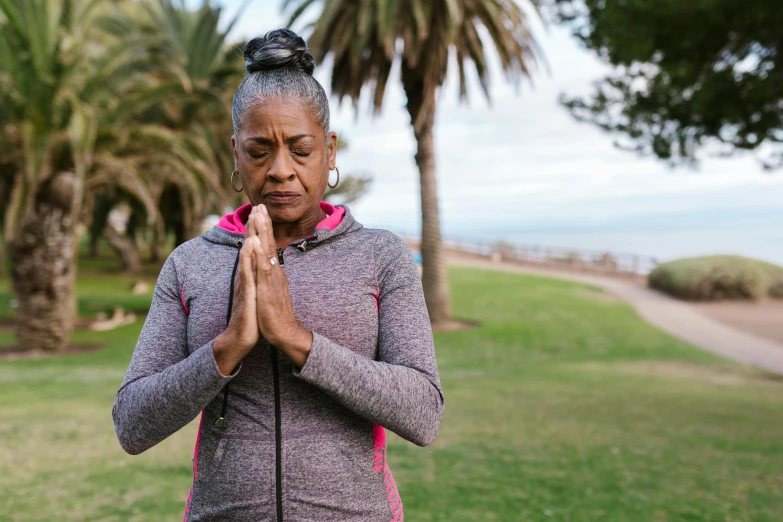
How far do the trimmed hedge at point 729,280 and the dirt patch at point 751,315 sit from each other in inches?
19.7

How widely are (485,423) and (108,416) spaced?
434cm

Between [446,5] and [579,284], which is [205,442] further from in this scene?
[579,284]

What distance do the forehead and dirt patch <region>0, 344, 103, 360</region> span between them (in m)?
14.4

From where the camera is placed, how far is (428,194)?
61.0ft

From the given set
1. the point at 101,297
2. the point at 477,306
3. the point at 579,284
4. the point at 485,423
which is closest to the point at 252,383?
the point at 485,423

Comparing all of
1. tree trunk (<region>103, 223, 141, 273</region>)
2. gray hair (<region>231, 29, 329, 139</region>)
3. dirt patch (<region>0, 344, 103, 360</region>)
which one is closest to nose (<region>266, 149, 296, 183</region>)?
gray hair (<region>231, 29, 329, 139</region>)

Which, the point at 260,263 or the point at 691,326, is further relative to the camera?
the point at 691,326

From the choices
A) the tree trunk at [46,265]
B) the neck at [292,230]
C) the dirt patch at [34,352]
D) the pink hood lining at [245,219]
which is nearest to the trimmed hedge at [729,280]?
the dirt patch at [34,352]

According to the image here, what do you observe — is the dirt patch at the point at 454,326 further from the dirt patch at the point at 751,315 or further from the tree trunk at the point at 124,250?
the tree trunk at the point at 124,250

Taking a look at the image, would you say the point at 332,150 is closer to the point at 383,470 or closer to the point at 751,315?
the point at 383,470

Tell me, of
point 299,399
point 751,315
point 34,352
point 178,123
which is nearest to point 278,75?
point 299,399

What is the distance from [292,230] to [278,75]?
386mm

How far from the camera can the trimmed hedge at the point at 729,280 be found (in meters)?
26.4

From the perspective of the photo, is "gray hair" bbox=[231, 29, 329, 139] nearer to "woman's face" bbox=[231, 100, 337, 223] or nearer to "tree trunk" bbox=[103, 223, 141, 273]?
"woman's face" bbox=[231, 100, 337, 223]
